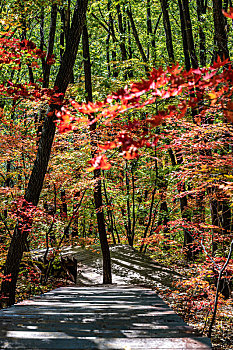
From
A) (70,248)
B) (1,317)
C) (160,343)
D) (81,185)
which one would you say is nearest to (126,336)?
(160,343)

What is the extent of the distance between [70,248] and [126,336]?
9.07m

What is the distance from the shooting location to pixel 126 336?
212 cm

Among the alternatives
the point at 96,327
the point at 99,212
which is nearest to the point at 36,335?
the point at 96,327

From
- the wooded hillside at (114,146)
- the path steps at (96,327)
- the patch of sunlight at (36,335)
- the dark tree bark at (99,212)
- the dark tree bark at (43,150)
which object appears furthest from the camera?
the dark tree bark at (99,212)

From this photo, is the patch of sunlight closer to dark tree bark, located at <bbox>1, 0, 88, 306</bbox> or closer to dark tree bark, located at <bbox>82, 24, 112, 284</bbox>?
dark tree bark, located at <bbox>1, 0, 88, 306</bbox>

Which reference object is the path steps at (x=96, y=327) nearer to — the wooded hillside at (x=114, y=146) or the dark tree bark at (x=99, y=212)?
the wooded hillside at (x=114, y=146)

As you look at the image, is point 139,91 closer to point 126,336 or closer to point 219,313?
point 126,336

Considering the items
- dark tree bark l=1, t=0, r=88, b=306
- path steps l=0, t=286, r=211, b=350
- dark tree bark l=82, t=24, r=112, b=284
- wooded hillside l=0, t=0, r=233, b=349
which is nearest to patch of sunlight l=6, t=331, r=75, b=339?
path steps l=0, t=286, r=211, b=350

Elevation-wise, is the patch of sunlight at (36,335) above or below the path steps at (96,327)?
above

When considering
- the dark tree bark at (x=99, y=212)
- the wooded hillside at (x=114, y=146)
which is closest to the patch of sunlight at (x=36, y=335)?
the wooded hillside at (x=114, y=146)

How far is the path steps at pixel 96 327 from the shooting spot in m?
1.95

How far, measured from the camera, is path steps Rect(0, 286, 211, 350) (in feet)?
6.41

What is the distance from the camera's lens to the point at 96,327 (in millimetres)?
2373

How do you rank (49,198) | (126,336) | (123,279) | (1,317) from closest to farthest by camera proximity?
(126,336) → (1,317) → (123,279) → (49,198)
